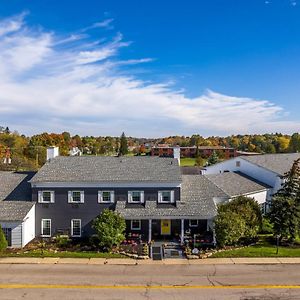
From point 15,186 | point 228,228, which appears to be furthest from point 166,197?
point 15,186

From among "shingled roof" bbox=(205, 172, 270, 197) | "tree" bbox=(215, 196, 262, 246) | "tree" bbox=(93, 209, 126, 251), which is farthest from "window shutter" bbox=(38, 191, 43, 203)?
"shingled roof" bbox=(205, 172, 270, 197)

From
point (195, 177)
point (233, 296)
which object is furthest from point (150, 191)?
point (233, 296)

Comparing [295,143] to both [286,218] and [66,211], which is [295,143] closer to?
[286,218]

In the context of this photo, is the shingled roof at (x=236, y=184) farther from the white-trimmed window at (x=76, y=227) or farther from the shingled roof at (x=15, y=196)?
the shingled roof at (x=15, y=196)

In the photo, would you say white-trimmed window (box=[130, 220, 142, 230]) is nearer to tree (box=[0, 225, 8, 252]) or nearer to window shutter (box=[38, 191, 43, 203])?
window shutter (box=[38, 191, 43, 203])

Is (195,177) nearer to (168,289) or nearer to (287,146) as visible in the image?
(168,289)

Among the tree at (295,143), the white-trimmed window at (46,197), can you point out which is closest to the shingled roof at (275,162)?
the white-trimmed window at (46,197)
